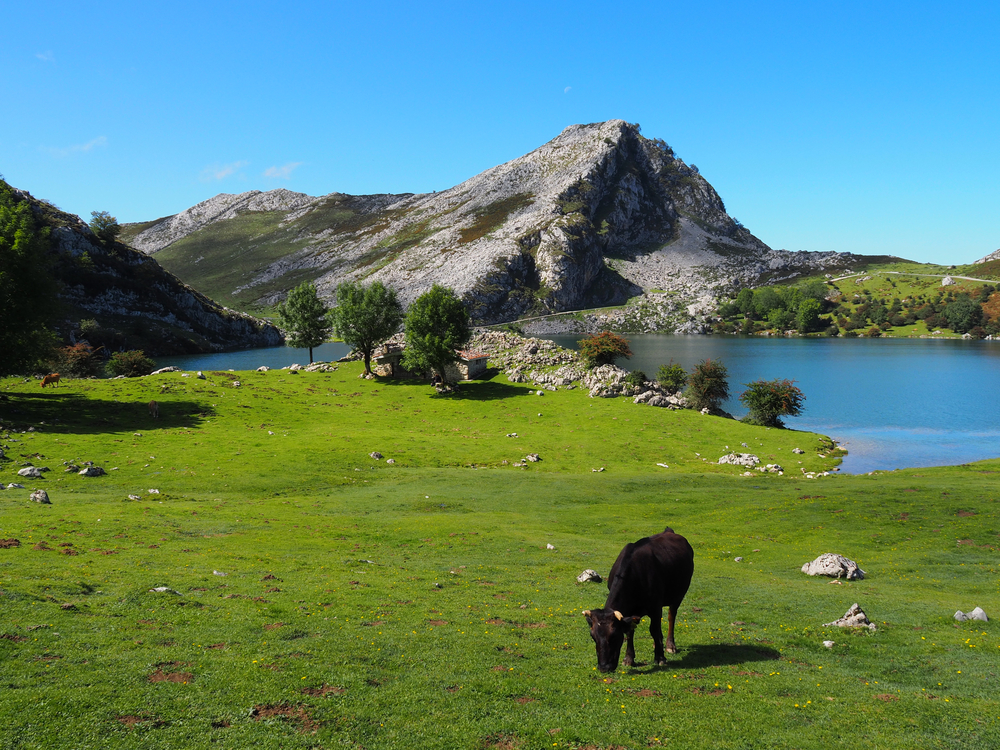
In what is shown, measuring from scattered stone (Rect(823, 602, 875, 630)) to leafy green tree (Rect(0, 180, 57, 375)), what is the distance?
72260mm

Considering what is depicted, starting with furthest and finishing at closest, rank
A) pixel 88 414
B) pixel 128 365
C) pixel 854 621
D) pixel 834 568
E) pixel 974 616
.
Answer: pixel 128 365 → pixel 88 414 → pixel 834 568 → pixel 974 616 → pixel 854 621

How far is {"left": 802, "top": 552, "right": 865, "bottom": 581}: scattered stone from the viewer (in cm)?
2492

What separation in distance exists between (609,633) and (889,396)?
116341mm

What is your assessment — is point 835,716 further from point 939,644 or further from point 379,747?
point 379,747

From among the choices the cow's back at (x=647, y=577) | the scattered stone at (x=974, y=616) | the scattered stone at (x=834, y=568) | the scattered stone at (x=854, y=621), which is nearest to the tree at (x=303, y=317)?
the scattered stone at (x=834, y=568)

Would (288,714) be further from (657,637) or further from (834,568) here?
(834,568)

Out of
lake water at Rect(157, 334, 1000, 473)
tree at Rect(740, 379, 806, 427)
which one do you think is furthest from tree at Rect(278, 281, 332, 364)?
tree at Rect(740, 379, 806, 427)

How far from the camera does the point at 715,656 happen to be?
15562mm

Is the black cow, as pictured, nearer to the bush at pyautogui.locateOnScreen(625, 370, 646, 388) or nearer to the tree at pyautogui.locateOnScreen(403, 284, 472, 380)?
the tree at pyautogui.locateOnScreen(403, 284, 472, 380)

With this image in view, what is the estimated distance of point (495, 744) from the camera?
427 inches

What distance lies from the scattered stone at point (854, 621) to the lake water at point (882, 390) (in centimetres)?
4771

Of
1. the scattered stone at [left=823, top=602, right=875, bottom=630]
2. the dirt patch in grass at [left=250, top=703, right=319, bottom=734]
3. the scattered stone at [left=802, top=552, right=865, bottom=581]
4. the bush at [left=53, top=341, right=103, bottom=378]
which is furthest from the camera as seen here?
the bush at [left=53, top=341, right=103, bottom=378]

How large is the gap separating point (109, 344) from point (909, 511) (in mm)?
192581

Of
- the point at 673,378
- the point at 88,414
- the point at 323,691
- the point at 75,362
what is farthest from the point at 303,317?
the point at 323,691
